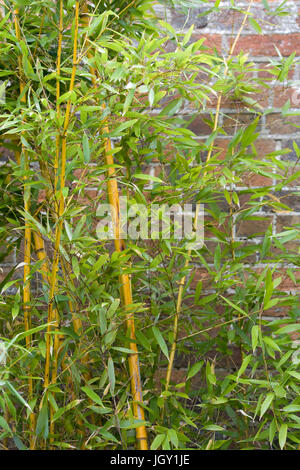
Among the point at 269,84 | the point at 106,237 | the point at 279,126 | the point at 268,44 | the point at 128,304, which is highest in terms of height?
the point at 268,44

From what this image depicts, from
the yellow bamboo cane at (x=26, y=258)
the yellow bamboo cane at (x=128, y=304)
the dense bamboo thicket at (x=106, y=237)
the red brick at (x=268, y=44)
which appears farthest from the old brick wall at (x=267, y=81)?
the yellow bamboo cane at (x=26, y=258)

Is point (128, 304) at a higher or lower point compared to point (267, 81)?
lower

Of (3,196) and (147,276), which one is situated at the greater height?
(3,196)

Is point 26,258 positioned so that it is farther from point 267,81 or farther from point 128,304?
point 267,81

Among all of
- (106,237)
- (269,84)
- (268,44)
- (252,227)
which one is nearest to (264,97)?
(269,84)

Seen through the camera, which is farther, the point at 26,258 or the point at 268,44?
the point at 268,44

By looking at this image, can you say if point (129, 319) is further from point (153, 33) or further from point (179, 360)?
point (153, 33)

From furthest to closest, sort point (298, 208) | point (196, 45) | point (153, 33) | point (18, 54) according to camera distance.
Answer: point (298, 208) < point (153, 33) < point (18, 54) < point (196, 45)

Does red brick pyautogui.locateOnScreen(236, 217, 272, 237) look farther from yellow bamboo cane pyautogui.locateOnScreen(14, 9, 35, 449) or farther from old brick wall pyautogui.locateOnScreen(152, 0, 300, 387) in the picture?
yellow bamboo cane pyautogui.locateOnScreen(14, 9, 35, 449)

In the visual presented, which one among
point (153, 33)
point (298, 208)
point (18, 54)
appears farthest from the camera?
point (298, 208)

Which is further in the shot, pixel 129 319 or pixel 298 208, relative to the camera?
pixel 298 208

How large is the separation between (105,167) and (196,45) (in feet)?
0.95
